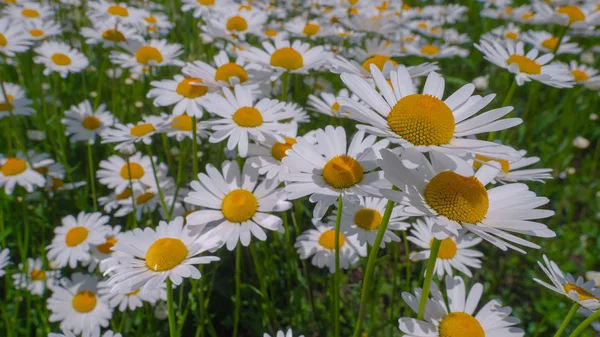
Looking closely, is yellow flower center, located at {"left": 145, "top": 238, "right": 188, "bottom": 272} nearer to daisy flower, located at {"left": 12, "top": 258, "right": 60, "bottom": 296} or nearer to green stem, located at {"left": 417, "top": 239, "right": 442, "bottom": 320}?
green stem, located at {"left": 417, "top": 239, "right": 442, "bottom": 320}

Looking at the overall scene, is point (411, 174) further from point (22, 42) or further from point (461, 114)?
point (22, 42)

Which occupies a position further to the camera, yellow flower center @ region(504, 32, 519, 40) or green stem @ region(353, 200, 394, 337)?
yellow flower center @ region(504, 32, 519, 40)

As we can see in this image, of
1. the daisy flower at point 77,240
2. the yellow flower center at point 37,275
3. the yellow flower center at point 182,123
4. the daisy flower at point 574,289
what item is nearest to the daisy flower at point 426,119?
the daisy flower at point 574,289

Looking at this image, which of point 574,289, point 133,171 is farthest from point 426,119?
point 133,171

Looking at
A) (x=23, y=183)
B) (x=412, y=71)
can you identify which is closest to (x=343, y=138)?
(x=412, y=71)

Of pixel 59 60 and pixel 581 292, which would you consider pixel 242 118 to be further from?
pixel 59 60

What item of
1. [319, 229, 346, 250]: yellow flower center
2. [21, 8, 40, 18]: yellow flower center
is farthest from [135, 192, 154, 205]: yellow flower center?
[21, 8, 40, 18]: yellow flower center
